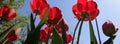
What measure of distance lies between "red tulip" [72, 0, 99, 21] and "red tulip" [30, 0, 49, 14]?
0.57 feet

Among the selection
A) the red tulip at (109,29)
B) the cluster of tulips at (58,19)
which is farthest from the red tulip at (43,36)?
the red tulip at (109,29)

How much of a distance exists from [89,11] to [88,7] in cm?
2

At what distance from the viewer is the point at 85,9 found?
1.98 metres

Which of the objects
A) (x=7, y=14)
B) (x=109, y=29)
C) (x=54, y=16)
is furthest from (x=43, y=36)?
(x=109, y=29)

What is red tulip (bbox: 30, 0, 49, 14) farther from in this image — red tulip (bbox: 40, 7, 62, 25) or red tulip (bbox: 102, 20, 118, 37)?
red tulip (bbox: 102, 20, 118, 37)

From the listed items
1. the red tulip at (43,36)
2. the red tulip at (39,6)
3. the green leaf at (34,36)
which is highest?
the red tulip at (39,6)

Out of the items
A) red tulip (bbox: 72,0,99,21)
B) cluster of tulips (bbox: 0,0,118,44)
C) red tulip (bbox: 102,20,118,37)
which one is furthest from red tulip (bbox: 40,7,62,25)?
red tulip (bbox: 102,20,118,37)

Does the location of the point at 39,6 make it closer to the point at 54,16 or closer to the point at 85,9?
the point at 54,16

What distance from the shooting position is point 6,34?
198 cm

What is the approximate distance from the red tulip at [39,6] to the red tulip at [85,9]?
0.18 meters

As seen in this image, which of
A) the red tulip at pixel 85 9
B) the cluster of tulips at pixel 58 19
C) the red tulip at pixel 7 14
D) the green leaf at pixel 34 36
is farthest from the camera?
the red tulip at pixel 7 14

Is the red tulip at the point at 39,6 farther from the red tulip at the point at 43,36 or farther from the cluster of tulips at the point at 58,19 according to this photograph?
the red tulip at the point at 43,36

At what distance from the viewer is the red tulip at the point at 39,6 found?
193 cm

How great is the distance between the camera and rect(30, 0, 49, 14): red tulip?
1.93 metres
